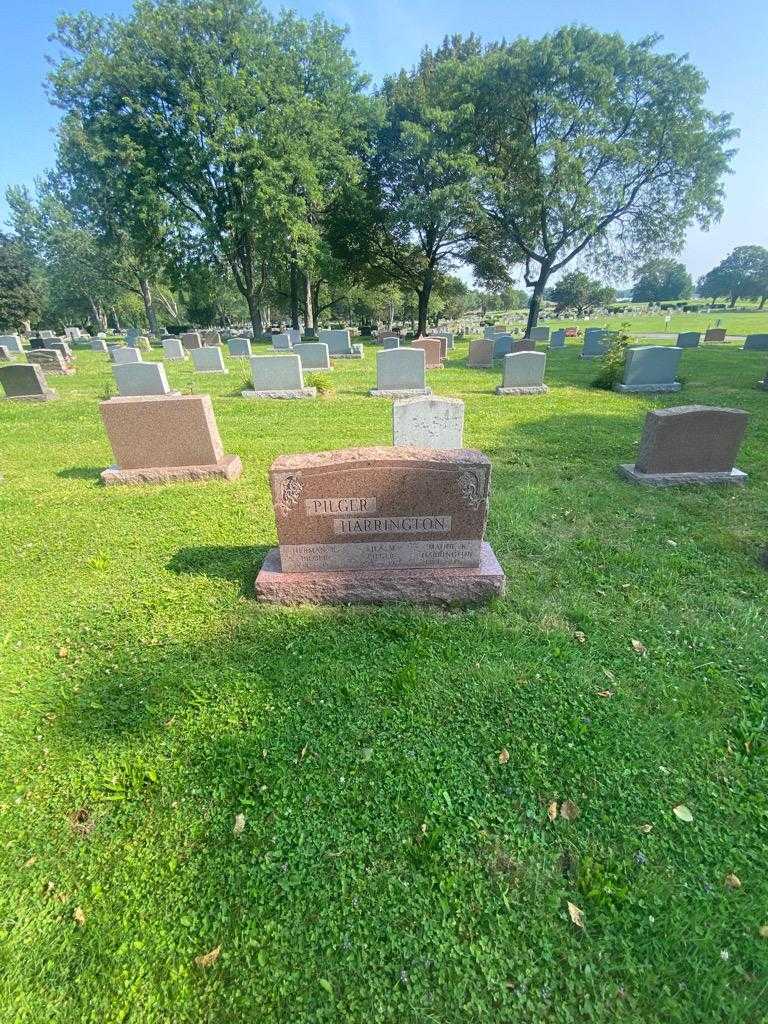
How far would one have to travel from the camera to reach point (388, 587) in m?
3.38

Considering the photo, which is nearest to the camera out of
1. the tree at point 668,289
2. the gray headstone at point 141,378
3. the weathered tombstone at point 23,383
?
the gray headstone at point 141,378

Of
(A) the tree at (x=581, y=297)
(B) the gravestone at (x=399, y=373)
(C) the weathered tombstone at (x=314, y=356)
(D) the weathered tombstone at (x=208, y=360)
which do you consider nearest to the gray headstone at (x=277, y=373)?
(B) the gravestone at (x=399, y=373)

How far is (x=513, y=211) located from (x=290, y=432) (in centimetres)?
2224

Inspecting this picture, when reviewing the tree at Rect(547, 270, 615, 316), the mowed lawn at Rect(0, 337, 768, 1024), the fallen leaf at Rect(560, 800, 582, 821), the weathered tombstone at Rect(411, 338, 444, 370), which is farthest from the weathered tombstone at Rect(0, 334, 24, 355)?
the tree at Rect(547, 270, 615, 316)

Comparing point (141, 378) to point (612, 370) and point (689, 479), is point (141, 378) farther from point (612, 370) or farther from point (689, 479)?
point (612, 370)

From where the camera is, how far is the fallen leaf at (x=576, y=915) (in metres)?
1.72

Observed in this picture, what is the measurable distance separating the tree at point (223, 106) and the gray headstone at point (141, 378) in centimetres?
1739

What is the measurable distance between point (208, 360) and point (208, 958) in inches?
651

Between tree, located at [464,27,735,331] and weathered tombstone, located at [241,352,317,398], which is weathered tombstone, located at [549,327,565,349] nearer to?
tree, located at [464,27,735,331]

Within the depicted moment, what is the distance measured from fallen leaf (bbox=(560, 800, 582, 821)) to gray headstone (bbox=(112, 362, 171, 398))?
1110 centimetres

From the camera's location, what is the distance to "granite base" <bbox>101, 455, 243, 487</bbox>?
569cm

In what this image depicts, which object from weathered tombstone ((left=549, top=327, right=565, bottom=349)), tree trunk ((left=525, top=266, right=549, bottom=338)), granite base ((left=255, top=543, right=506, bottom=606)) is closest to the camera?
granite base ((left=255, top=543, right=506, bottom=606))

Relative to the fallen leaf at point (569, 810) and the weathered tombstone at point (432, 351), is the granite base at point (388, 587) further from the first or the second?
the weathered tombstone at point (432, 351)

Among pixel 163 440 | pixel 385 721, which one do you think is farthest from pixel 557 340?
pixel 385 721
